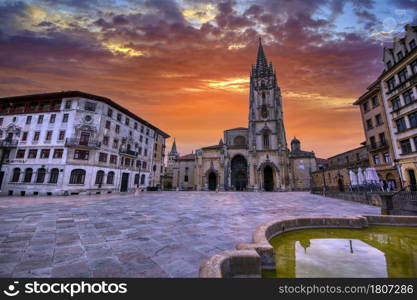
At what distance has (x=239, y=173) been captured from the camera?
3972 cm

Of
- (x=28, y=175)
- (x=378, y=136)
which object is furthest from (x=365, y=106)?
(x=28, y=175)

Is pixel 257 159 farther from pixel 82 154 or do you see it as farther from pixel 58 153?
pixel 58 153

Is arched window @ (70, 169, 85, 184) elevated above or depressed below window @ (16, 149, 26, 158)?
below

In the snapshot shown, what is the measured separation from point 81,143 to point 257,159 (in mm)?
30663

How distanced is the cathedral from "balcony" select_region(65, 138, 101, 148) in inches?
860

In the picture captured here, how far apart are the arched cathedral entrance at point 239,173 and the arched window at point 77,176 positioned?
1097 inches

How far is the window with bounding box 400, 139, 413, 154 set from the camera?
17605 mm

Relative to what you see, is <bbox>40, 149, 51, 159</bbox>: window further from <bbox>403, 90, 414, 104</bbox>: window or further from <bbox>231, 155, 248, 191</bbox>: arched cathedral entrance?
<bbox>403, 90, 414, 104</bbox>: window

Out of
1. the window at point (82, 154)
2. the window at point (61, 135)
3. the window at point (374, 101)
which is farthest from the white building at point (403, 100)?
the window at point (61, 135)

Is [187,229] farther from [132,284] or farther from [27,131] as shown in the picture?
[27,131]

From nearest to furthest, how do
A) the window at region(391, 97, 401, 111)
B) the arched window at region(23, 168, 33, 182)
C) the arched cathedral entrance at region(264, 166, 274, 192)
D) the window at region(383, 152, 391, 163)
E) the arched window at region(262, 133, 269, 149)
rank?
1. the window at region(391, 97, 401, 111)
2. the window at region(383, 152, 391, 163)
3. the arched window at region(23, 168, 33, 182)
4. the arched cathedral entrance at region(264, 166, 274, 192)
5. the arched window at region(262, 133, 269, 149)

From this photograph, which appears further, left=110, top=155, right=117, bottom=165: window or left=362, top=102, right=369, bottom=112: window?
left=110, top=155, right=117, bottom=165: window

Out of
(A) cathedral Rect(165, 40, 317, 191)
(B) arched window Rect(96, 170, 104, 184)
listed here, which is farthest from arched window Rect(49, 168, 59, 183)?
(A) cathedral Rect(165, 40, 317, 191)

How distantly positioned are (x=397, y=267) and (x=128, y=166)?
101ft
